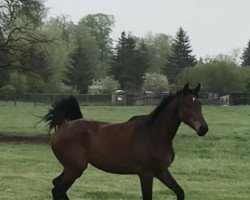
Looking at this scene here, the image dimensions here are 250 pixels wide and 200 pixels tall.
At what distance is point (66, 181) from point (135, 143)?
134 centimetres

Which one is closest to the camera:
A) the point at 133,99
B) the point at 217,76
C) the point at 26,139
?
the point at 26,139

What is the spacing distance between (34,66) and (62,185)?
21574 mm

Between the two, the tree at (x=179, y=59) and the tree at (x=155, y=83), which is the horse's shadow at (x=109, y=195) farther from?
the tree at (x=179, y=59)

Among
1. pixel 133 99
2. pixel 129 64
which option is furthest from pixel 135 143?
pixel 129 64

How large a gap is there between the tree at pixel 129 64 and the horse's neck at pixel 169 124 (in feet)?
281

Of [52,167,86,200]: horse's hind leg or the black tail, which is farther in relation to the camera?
the black tail

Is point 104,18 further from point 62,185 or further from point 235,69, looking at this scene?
point 62,185

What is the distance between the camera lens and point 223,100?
252 feet

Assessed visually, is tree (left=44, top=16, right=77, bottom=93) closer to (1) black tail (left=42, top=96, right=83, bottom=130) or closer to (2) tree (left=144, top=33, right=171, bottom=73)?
(2) tree (left=144, top=33, right=171, bottom=73)

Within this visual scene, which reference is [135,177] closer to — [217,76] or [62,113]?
[62,113]

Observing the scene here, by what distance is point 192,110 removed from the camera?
815 cm

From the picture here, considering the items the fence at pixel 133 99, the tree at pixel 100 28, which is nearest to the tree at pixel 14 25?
the fence at pixel 133 99

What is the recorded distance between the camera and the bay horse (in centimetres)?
820

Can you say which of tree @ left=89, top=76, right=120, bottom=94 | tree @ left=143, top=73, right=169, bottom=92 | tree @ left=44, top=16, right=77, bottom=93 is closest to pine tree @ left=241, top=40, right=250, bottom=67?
tree @ left=143, top=73, right=169, bottom=92
